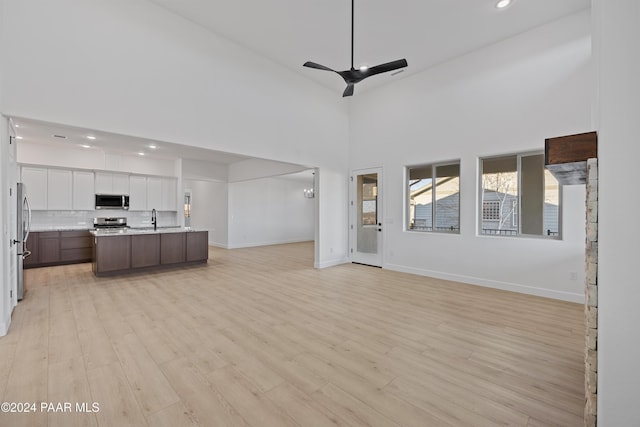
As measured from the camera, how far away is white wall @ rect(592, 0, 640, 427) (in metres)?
1.09

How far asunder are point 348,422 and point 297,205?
427 inches

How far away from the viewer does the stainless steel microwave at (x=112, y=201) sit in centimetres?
735

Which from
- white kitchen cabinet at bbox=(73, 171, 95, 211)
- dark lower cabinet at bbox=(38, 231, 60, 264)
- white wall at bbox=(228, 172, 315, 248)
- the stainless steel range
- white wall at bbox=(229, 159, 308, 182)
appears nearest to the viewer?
dark lower cabinet at bbox=(38, 231, 60, 264)

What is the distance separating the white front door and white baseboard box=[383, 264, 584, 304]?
A: 75cm

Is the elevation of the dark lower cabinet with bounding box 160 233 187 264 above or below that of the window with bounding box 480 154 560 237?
below

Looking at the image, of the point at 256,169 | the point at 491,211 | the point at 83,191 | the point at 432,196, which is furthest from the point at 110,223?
the point at 491,211

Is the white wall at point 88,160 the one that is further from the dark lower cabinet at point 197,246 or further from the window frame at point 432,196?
the window frame at point 432,196

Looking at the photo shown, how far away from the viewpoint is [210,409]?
184 cm

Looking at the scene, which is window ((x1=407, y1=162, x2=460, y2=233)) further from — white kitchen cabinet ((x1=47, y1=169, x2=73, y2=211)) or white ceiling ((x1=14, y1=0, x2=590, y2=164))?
white kitchen cabinet ((x1=47, y1=169, x2=73, y2=211))

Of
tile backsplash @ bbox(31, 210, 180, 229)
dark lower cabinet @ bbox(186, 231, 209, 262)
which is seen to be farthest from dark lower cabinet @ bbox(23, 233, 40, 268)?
dark lower cabinet @ bbox(186, 231, 209, 262)

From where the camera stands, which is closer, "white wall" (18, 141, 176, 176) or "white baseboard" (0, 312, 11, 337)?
"white baseboard" (0, 312, 11, 337)

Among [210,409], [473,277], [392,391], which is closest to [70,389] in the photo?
[210,409]

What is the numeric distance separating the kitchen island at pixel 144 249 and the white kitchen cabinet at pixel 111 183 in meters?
1.88

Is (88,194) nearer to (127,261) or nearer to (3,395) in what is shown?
(127,261)
